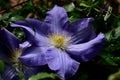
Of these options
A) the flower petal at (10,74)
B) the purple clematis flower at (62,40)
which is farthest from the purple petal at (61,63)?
the flower petal at (10,74)

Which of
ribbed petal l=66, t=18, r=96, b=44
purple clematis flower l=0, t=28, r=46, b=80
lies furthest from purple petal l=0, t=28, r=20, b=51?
ribbed petal l=66, t=18, r=96, b=44

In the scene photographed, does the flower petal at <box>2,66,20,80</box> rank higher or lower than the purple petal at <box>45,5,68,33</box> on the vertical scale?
lower

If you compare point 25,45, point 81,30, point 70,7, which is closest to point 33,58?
point 25,45

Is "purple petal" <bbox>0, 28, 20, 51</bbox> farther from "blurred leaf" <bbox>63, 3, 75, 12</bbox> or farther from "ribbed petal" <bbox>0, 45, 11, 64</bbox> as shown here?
"blurred leaf" <bbox>63, 3, 75, 12</bbox>

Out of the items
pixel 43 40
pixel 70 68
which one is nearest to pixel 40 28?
pixel 43 40

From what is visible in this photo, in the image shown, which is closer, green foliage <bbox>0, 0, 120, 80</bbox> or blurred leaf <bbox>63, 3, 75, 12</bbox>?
green foliage <bbox>0, 0, 120, 80</bbox>

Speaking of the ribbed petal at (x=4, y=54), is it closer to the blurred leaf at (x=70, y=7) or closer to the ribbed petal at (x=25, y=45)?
the ribbed petal at (x=25, y=45)

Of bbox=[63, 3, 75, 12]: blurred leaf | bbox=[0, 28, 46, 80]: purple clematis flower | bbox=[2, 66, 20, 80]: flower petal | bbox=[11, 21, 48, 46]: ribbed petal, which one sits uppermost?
bbox=[11, 21, 48, 46]: ribbed petal
